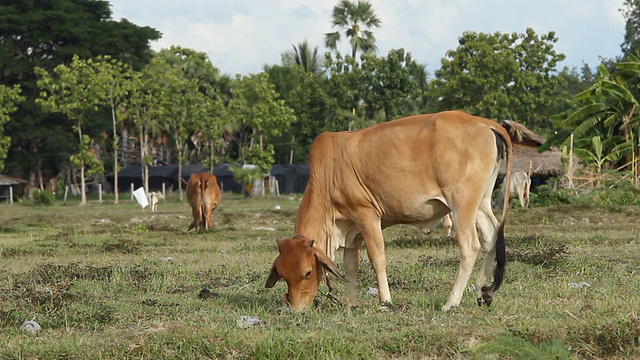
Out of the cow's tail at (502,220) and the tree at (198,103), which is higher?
the tree at (198,103)

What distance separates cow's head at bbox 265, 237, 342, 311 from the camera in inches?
317

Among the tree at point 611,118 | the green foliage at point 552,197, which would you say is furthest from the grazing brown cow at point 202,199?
the tree at point 611,118

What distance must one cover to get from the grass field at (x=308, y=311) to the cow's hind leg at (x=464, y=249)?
19 cm


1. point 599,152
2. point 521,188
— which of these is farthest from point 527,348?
point 599,152

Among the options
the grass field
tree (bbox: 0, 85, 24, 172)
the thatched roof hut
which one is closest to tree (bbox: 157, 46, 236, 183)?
tree (bbox: 0, 85, 24, 172)

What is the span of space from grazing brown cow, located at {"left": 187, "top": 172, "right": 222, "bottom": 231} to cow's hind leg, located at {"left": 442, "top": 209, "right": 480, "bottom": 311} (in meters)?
13.8

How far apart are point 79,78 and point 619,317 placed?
143ft

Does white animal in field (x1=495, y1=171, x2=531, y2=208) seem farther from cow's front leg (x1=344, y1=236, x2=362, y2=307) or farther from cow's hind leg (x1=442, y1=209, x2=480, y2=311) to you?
cow's hind leg (x1=442, y1=209, x2=480, y2=311)

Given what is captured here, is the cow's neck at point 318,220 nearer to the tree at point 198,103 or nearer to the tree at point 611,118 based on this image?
the tree at point 611,118

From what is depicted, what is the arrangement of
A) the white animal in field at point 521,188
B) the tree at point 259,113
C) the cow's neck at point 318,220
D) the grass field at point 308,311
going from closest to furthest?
the grass field at point 308,311, the cow's neck at point 318,220, the white animal in field at point 521,188, the tree at point 259,113

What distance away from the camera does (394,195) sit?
332 inches

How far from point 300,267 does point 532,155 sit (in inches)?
1183

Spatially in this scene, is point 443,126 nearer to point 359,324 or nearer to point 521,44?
point 359,324

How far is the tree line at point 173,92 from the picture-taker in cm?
4959
